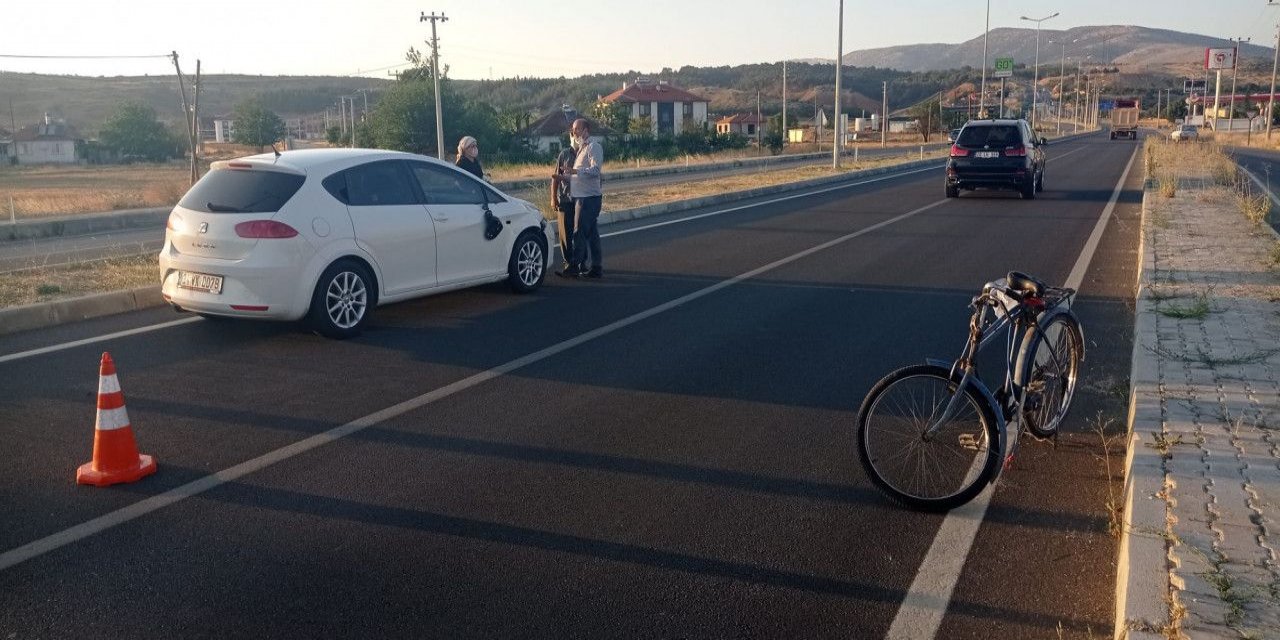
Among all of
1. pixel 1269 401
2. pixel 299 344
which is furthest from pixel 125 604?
pixel 1269 401

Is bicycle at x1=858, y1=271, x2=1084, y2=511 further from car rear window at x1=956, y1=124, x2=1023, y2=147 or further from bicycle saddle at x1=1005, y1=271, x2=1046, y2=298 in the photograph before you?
car rear window at x1=956, y1=124, x2=1023, y2=147

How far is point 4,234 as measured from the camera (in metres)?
22.0

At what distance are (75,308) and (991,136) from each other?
19.2 meters

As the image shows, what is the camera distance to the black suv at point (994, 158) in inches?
910

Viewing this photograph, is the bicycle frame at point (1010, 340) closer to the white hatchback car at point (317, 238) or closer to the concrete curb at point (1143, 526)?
the concrete curb at point (1143, 526)

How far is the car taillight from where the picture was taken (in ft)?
28.0

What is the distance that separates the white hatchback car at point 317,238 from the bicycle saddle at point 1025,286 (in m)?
5.57

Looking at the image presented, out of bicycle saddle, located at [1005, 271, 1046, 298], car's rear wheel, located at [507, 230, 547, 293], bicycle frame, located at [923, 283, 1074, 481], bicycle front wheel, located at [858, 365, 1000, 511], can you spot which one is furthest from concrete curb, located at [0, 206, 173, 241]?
bicycle saddle, located at [1005, 271, 1046, 298]

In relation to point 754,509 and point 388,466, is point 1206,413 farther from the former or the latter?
point 388,466

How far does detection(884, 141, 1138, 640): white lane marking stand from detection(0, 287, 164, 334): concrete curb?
8.14 meters

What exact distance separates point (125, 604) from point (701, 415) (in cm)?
350

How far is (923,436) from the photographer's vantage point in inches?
209

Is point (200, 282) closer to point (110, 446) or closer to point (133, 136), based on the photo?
point (110, 446)

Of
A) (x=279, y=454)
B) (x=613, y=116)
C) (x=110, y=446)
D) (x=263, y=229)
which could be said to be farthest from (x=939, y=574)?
(x=613, y=116)
